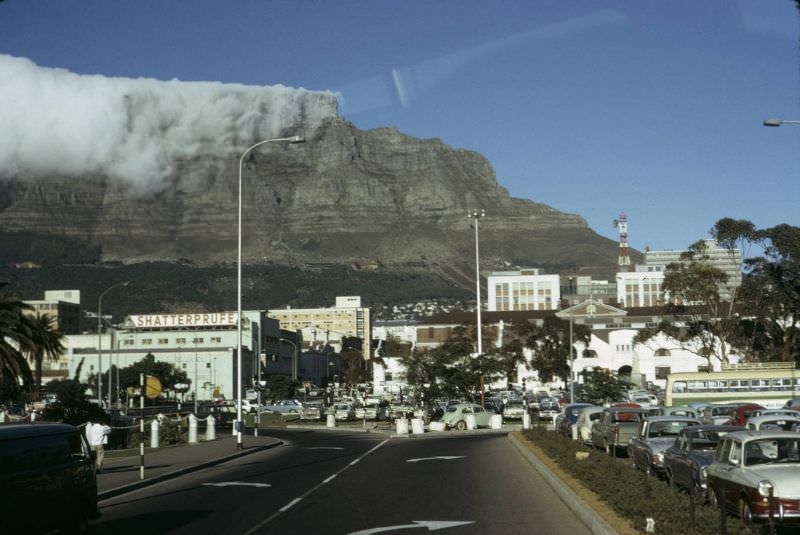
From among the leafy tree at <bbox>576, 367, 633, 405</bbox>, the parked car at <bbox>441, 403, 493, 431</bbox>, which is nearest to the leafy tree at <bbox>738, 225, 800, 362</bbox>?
the leafy tree at <bbox>576, 367, 633, 405</bbox>

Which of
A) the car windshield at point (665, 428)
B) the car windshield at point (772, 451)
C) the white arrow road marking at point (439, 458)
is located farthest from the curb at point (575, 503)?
the white arrow road marking at point (439, 458)

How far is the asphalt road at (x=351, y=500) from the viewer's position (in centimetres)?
1667

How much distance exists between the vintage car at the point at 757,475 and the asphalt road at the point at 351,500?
7.72 ft

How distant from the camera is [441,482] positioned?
24281 millimetres

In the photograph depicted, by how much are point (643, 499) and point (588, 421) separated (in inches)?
821

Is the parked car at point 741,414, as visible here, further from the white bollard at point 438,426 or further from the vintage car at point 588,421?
the white bollard at point 438,426

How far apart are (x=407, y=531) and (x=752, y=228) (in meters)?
66.8

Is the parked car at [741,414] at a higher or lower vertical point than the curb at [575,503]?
higher

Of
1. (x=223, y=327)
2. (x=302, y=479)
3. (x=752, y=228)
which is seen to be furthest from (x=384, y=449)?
(x=223, y=327)

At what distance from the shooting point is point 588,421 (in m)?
36.1

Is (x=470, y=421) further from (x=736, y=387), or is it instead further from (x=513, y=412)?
(x=513, y=412)

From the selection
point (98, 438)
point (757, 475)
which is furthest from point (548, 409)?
point (757, 475)

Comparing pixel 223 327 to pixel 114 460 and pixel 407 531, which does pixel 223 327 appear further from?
pixel 407 531

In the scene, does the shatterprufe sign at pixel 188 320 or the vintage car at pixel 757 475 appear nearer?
the vintage car at pixel 757 475
